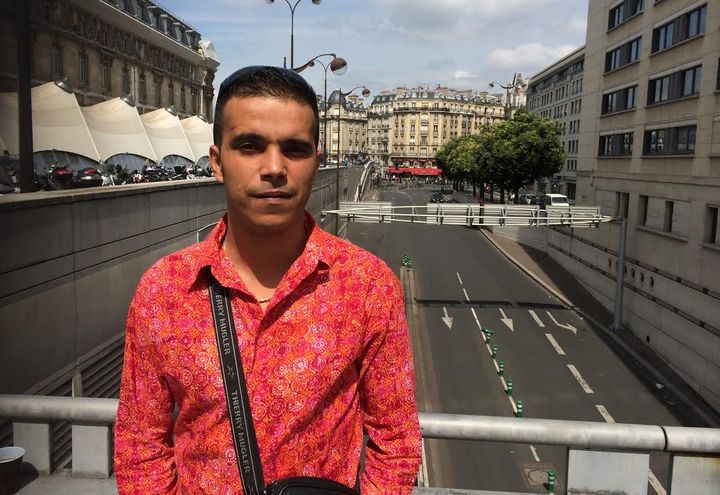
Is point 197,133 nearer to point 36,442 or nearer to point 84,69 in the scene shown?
point 84,69

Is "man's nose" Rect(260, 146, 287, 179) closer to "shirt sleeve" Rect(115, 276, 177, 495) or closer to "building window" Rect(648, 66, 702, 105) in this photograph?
Answer: "shirt sleeve" Rect(115, 276, 177, 495)

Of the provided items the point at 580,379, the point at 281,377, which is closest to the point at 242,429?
the point at 281,377

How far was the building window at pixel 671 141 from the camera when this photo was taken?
24.1m

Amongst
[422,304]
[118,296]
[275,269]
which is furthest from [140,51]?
[275,269]

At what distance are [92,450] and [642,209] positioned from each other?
96.8 feet

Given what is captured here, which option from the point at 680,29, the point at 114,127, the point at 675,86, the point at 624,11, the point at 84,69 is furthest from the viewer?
the point at 624,11

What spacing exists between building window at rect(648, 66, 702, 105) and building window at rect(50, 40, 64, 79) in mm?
22969

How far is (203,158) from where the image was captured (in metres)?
35.5

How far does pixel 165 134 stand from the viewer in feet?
95.8

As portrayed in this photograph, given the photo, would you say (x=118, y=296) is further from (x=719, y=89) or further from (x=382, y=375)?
(x=719, y=89)

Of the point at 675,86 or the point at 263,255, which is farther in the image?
the point at 675,86

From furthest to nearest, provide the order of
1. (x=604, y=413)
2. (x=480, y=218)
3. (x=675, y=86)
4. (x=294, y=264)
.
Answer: (x=480, y=218) → (x=675, y=86) → (x=604, y=413) → (x=294, y=264)

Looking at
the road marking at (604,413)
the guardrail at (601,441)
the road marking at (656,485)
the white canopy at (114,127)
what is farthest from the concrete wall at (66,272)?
the road marking at (604,413)

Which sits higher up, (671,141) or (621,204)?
(671,141)
